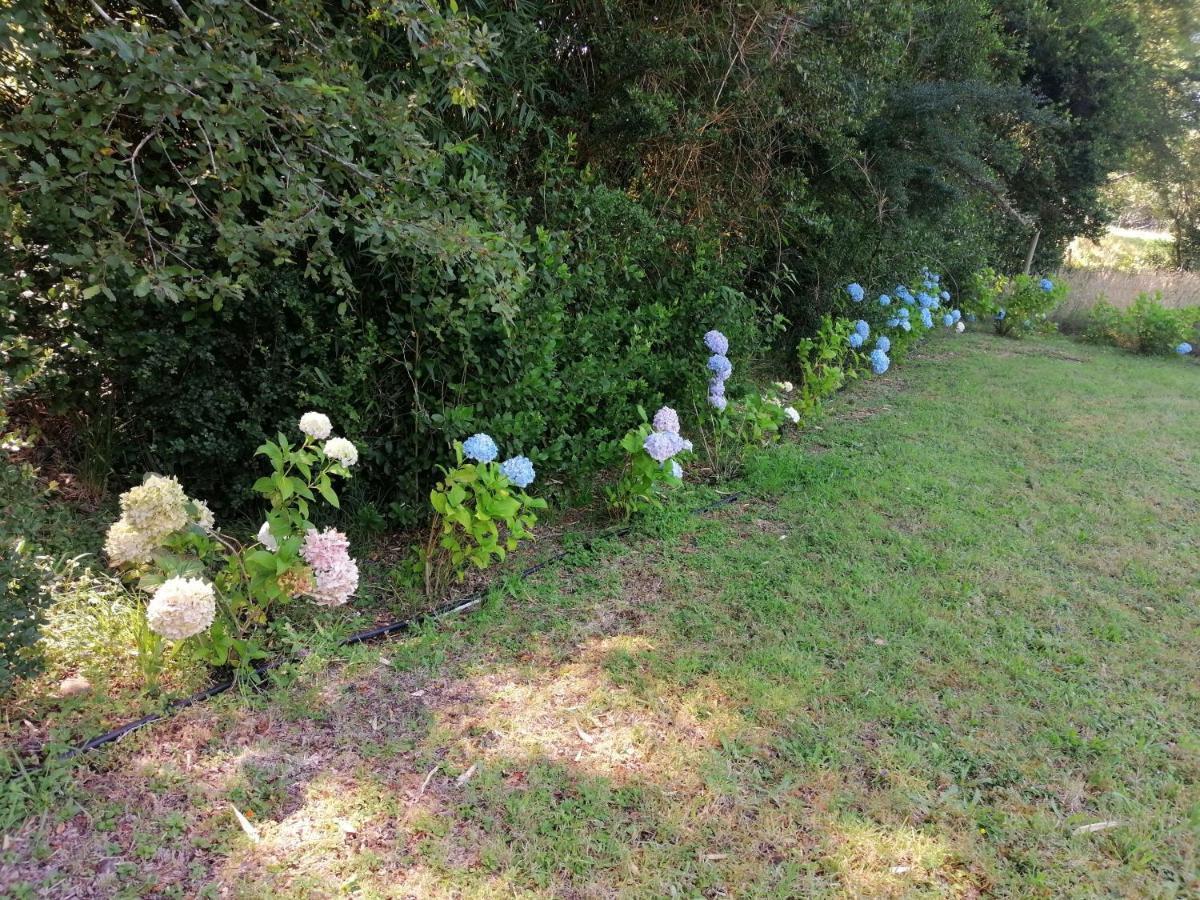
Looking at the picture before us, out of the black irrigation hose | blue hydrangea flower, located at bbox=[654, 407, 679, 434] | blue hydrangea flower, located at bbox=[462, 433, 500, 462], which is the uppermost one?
blue hydrangea flower, located at bbox=[462, 433, 500, 462]

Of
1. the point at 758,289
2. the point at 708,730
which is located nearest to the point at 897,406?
the point at 758,289

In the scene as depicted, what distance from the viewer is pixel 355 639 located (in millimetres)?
2395

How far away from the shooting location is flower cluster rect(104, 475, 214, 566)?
193cm

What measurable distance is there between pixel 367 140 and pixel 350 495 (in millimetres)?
1348

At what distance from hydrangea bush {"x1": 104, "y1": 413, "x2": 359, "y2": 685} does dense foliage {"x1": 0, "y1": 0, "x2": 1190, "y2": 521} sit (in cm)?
52

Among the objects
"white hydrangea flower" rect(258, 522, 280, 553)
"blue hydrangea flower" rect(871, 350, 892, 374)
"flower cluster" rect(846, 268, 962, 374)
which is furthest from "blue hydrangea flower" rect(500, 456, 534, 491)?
"flower cluster" rect(846, 268, 962, 374)

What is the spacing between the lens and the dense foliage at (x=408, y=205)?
5.91 ft

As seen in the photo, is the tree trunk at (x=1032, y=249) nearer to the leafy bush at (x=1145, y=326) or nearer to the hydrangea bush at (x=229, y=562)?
the leafy bush at (x=1145, y=326)

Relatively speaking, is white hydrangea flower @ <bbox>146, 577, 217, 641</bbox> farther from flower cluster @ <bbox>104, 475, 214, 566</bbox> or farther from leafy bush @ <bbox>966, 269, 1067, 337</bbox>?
leafy bush @ <bbox>966, 269, 1067, 337</bbox>

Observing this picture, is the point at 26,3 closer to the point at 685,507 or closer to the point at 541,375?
the point at 541,375

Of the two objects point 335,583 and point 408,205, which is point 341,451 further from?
point 408,205

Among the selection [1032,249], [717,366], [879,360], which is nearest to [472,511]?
[717,366]

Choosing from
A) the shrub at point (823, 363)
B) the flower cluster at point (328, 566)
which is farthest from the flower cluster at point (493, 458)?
the shrub at point (823, 363)

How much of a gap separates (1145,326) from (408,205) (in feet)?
29.8
